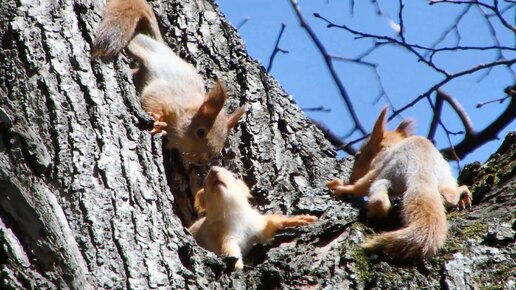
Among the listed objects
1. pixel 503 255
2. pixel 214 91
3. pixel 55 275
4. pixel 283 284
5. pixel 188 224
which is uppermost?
pixel 214 91

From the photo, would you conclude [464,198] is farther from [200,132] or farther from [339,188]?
[200,132]

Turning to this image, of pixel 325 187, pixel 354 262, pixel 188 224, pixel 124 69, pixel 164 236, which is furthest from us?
pixel 188 224

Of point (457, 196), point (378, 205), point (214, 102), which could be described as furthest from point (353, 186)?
point (214, 102)

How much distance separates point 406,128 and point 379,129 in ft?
1.03

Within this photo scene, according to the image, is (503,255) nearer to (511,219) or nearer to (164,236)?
(511,219)

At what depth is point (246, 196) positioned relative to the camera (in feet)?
13.3

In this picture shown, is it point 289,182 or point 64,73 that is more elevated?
point 289,182

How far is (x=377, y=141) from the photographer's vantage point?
460cm

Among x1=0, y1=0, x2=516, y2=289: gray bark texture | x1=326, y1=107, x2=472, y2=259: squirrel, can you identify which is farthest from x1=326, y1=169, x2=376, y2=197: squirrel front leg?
x1=0, y1=0, x2=516, y2=289: gray bark texture

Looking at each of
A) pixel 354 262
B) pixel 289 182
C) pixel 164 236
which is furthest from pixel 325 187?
pixel 164 236

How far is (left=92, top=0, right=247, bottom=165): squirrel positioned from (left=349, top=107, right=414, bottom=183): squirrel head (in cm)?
81

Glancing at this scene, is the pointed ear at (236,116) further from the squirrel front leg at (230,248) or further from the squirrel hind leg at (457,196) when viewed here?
the squirrel hind leg at (457,196)

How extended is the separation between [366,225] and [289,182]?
935 mm

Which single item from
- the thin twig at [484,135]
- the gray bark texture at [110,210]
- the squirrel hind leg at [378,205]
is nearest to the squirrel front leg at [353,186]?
the gray bark texture at [110,210]
